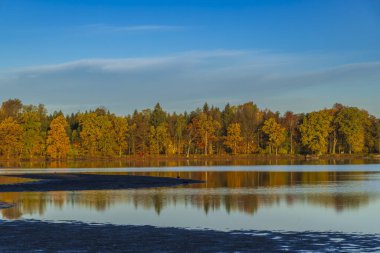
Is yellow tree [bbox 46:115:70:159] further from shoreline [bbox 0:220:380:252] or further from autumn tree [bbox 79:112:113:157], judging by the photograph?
shoreline [bbox 0:220:380:252]

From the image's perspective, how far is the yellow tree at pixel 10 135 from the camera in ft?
514

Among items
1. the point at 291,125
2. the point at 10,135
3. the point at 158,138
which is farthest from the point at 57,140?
the point at 291,125

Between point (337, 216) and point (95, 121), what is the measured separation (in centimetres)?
14100

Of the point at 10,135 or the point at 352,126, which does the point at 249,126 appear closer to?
the point at 352,126

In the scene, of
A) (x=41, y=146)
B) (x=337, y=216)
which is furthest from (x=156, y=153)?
(x=337, y=216)

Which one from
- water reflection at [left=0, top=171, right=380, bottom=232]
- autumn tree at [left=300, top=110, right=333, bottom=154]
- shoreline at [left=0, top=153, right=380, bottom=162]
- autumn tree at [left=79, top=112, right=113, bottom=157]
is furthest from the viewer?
autumn tree at [left=300, top=110, right=333, bottom=154]

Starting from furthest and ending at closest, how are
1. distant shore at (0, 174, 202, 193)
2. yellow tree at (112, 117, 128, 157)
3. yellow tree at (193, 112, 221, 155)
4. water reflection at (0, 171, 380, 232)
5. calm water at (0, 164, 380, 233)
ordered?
yellow tree at (193, 112, 221, 155)
yellow tree at (112, 117, 128, 157)
distant shore at (0, 174, 202, 193)
water reflection at (0, 171, 380, 232)
calm water at (0, 164, 380, 233)

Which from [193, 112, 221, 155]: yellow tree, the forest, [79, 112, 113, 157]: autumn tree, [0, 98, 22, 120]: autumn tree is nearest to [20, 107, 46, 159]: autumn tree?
the forest

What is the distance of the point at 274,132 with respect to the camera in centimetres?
17600

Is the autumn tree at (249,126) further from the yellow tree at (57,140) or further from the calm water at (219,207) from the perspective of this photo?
the calm water at (219,207)

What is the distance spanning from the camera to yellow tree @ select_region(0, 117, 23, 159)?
156625 millimetres

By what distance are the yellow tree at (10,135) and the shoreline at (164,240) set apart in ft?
435

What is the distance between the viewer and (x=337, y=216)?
34.7 meters

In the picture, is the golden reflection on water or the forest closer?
the golden reflection on water
